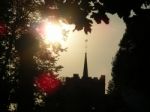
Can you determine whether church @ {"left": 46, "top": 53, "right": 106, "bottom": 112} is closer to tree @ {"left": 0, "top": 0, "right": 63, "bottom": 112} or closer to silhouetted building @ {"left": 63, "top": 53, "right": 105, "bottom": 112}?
silhouetted building @ {"left": 63, "top": 53, "right": 105, "bottom": 112}

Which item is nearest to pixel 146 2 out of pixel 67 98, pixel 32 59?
pixel 32 59

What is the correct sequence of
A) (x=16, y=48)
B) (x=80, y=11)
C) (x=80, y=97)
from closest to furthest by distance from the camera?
(x=80, y=11) < (x=16, y=48) < (x=80, y=97)

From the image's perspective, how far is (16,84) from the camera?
34.8m

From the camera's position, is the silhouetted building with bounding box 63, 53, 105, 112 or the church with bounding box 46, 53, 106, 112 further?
the silhouetted building with bounding box 63, 53, 105, 112

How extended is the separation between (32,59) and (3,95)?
366 cm

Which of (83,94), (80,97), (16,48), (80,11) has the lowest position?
(80,11)

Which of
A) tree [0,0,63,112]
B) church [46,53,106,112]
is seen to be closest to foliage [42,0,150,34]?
tree [0,0,63,112]

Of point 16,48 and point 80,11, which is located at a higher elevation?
point 16,48

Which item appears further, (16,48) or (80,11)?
(16,48)

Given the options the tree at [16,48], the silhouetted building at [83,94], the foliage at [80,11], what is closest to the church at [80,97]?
the silhouetted building at [83,94]

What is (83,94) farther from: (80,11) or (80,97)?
(80,11)

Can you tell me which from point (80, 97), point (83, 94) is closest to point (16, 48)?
point (80, 97)

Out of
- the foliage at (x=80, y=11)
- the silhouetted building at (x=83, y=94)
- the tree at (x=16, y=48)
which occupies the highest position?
the silhouetted building at (x=83, y=94)

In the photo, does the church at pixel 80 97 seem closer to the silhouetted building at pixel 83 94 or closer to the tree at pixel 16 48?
the silhouetted building at pixel 83 94
